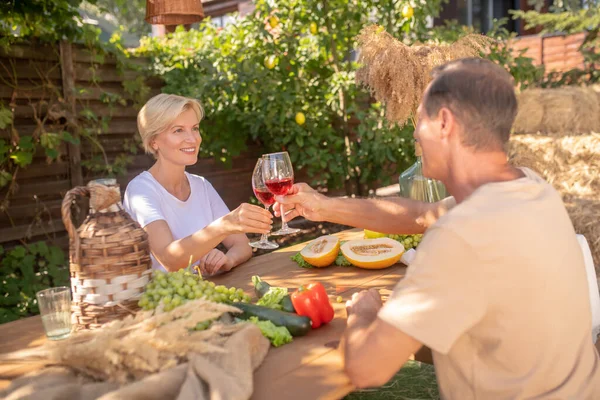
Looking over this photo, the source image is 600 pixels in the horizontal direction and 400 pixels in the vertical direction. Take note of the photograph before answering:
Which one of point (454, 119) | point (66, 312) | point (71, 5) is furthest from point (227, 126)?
point (454, 119)

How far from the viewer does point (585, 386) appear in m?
1.63

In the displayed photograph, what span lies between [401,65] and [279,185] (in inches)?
47.8

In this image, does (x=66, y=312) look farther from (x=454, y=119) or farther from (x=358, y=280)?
(x=454, y=119)

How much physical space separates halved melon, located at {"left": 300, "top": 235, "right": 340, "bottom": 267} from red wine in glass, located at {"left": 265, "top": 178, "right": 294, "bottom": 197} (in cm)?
41

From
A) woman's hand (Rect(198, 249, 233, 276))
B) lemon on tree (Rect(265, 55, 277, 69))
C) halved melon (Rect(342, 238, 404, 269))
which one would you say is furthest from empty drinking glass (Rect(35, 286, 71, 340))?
lemon on tree (Rect(265, 55, 277, 69))

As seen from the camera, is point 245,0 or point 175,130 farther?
point 245,0

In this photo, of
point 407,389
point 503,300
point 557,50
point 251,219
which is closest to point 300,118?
point 407,389

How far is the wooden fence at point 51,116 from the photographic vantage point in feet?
18.1

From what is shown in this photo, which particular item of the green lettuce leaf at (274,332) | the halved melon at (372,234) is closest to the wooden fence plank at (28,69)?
the halved melon at (372,234)

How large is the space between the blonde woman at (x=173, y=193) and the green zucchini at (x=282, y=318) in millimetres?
868

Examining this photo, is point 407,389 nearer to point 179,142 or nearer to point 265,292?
point 265,292

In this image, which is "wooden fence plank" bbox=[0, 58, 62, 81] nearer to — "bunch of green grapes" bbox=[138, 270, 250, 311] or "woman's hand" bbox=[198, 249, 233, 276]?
"woman's hand" bbox=[198, 249, 233, 276]

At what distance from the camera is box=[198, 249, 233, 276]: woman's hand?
2.85 m

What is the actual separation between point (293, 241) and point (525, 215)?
637 cm
